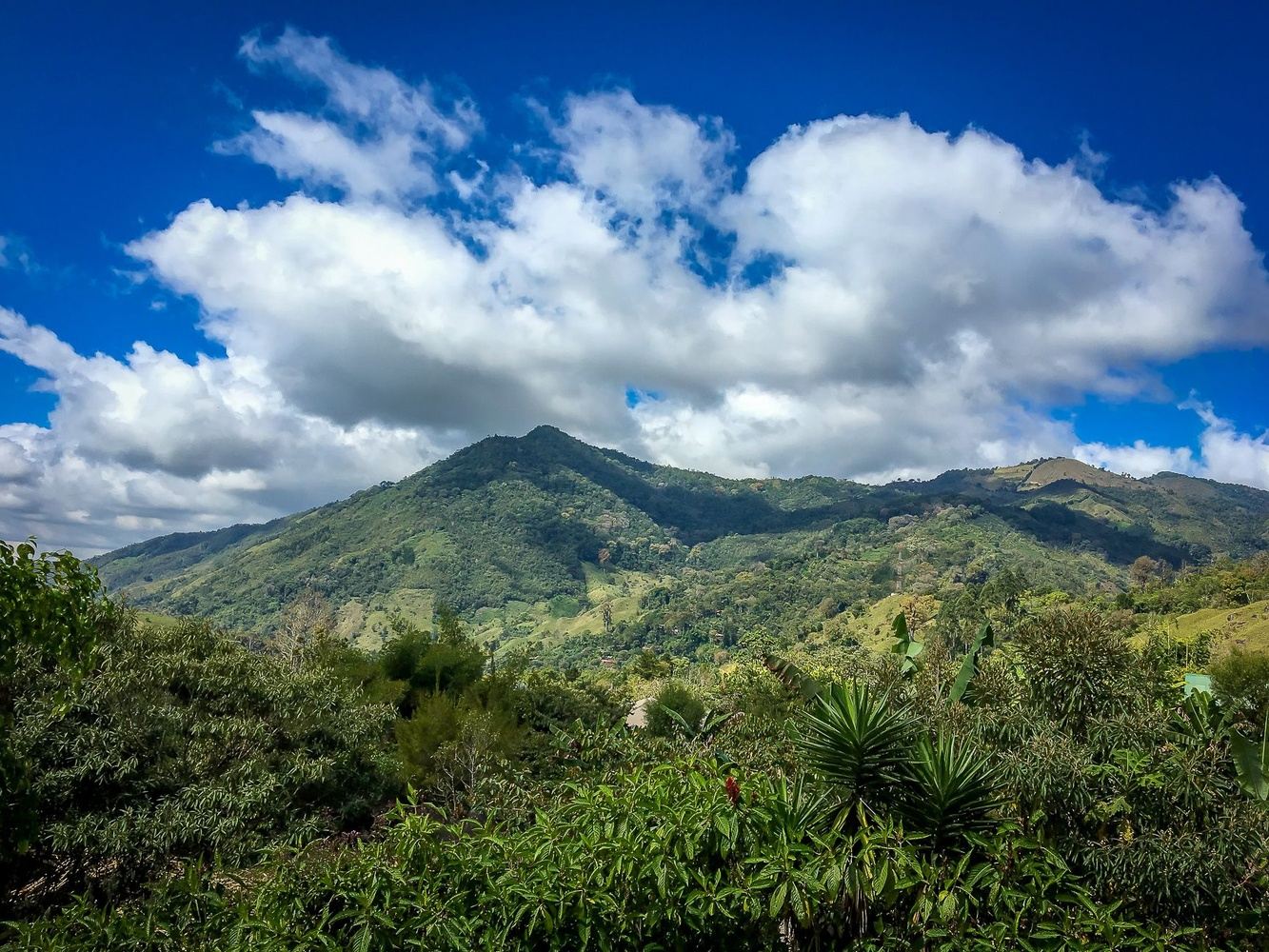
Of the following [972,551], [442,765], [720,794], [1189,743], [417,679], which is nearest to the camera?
[720,794]

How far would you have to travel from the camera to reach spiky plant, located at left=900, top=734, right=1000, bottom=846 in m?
5.43

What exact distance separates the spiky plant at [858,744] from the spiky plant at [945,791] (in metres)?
0.15

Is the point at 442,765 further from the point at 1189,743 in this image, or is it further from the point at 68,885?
the point at 1189,743

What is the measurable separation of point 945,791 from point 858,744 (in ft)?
2.35

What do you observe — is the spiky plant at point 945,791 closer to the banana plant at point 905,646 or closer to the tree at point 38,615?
the banana plant at point 905,646

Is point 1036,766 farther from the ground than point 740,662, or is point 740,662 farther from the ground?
point 1036,766

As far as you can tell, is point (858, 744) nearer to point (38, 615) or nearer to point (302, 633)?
point (38, 615)

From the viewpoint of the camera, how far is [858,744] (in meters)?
5.50

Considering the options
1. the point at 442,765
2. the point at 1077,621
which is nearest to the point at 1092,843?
the point at 1077,621

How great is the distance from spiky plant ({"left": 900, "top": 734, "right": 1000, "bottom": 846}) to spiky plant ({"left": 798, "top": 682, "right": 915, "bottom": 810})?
154 millimetres

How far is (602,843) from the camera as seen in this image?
4867 millimetres

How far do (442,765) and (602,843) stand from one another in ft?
57.0

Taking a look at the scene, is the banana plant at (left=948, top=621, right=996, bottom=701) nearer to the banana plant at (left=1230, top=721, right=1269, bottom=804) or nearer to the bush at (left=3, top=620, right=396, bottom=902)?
the banana plant at (left=1230, top=721, right=1269, bottom=804)

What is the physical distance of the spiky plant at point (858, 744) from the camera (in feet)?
18.1
